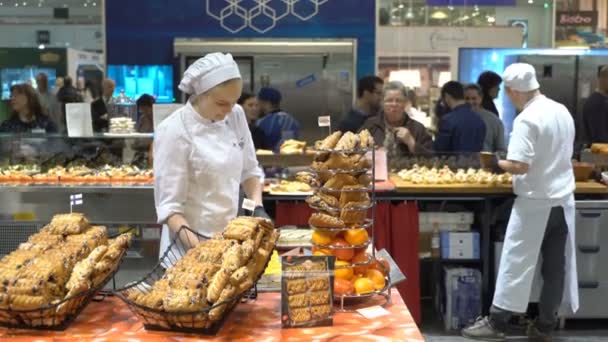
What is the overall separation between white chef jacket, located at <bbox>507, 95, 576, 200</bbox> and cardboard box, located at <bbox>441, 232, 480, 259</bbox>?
0.71 metres

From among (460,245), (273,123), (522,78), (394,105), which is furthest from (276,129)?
(522,78)

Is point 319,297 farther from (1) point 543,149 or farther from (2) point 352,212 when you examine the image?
(1) point 543,149

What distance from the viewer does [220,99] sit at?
9.69 ft

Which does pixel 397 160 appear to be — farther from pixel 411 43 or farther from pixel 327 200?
pixel 327 200

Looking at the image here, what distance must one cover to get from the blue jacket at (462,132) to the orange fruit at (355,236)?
3.64 metres

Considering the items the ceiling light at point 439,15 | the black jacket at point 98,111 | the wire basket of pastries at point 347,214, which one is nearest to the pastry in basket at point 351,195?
the wire basket of pastries at point 347,214

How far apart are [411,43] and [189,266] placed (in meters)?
5.88

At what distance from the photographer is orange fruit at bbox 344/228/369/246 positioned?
100 inches

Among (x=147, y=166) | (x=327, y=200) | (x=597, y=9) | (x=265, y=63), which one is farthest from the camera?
(x=597, y=9)

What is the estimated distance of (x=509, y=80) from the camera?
4.98m

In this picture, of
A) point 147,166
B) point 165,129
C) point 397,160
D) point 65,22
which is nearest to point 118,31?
point 65,22

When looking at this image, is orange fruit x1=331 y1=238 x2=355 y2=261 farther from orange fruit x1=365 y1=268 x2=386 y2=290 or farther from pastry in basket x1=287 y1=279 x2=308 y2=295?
pastry in basket x1=287 y1=279 x2=308 y2=295

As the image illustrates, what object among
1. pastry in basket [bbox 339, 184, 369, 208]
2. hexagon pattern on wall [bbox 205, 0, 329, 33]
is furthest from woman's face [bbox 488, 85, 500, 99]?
pastry in basket [bbox 339, 184, 369, 208]

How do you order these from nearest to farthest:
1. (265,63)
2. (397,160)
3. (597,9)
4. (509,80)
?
(509,80)
(397,160)
(265,63)
(597,9)
